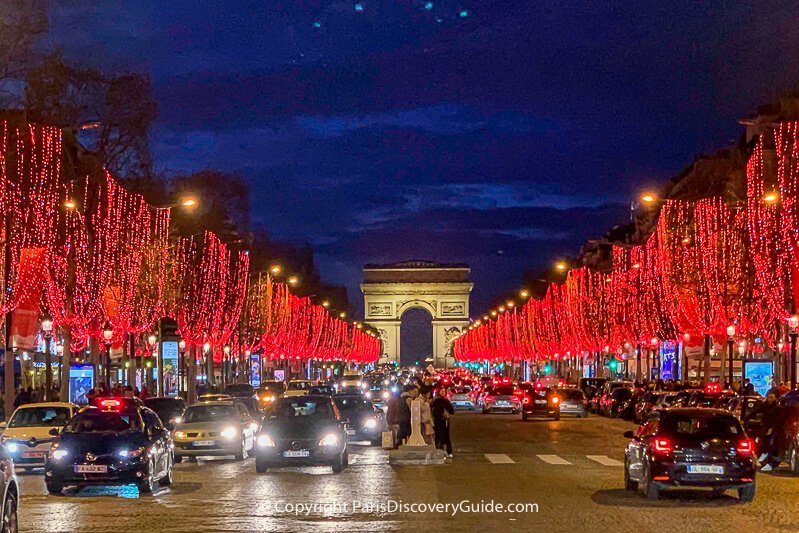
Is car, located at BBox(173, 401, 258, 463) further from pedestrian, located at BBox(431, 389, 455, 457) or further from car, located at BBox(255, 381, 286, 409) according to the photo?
car, located at BBox(255, 381, 286, 409)

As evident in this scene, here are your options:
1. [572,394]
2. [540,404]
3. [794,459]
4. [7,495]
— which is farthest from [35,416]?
[572,394]

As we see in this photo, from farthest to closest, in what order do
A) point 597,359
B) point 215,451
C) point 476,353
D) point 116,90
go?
Answer: point 476,353 < point 597,359 < point 116,90 < point 215,451

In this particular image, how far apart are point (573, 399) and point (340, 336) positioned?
86.1 meters

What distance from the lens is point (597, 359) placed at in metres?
103

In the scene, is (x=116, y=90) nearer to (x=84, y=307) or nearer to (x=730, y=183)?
(x=84, y=307)

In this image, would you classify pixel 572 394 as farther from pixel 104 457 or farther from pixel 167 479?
pixel 104 457

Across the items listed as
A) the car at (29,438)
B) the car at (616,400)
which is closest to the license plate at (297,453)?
the car at (29,438)

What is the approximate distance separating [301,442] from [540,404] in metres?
32.0

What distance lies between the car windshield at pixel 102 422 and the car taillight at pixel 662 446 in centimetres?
896

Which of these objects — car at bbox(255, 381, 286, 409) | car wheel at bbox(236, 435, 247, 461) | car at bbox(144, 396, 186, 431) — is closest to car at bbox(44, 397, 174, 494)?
car wheel at bbox(236, 435, 247, 461)

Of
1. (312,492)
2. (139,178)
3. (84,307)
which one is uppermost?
(139,178)

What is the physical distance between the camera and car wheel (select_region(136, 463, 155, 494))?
23547 millimetres

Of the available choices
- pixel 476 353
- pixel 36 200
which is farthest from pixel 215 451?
pixel 476 353

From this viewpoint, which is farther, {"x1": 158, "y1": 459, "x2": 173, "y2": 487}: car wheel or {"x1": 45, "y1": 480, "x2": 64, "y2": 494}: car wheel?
{"x1": 158, "y1": 459, "x2": 173, "y2": 487}: car wheel
